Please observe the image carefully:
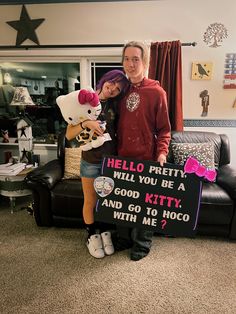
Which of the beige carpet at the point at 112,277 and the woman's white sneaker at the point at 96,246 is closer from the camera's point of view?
the beige carpet at the point at 112,277

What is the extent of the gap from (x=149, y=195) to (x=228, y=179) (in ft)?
3.89

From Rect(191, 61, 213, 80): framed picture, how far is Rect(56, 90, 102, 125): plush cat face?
1791 millimetres

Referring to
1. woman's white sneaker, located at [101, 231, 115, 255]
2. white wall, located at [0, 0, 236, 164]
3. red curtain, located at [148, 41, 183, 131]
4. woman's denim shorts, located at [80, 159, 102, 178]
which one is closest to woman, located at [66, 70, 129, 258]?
woman's denim shorts, located at [80, 159, 102, 178]

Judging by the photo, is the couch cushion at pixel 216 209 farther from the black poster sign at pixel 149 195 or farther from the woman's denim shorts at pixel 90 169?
the woman's denim shorts at pixel 90 169

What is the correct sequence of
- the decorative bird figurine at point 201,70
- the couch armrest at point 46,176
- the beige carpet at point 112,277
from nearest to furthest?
the beige carpet at point 112,277, the couch armrest at point 46,176, the decorative bird figurine at point 201,70

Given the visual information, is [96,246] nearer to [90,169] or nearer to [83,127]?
[90,169]

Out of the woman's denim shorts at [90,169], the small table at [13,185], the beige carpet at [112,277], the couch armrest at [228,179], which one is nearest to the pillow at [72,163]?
the small table at [13,185]

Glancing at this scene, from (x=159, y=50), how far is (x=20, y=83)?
1827 mm

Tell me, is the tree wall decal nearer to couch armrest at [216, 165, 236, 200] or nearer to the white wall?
the white wall

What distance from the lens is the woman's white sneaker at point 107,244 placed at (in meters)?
1.94

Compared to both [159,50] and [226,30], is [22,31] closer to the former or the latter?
[159,50]

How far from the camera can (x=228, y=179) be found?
88.8 inches

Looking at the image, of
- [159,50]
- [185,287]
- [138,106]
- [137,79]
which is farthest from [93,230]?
[159,50]

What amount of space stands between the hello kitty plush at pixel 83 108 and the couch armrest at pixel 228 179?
130 centimetres
